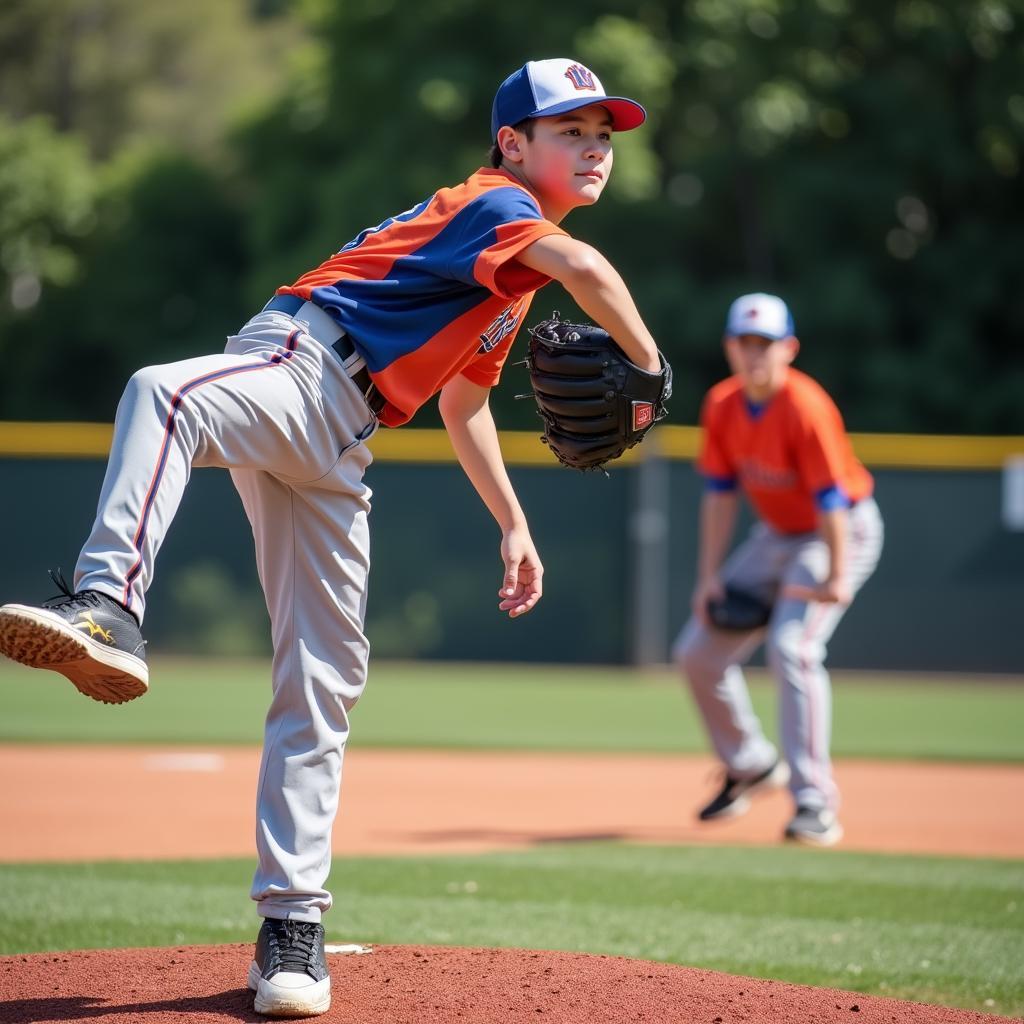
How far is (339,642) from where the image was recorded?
3.24 m

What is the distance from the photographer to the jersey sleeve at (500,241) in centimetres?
290

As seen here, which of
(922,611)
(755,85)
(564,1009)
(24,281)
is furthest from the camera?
(24,281)

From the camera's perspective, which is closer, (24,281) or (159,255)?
(159,255)

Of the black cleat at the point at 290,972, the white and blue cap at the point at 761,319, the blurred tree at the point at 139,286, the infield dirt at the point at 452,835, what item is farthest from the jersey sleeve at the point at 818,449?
the blurred tree at the point at 139,286

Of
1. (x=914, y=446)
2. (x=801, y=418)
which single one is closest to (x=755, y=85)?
(x=914, y=446)

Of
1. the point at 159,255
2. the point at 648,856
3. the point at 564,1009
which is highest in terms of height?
the point at 159,255

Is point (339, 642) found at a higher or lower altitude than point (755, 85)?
lower

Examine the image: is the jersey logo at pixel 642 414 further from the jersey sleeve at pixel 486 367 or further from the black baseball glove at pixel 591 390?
the jersey sleeve at pixel 486 367

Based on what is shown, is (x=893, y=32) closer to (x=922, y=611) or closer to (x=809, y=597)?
(x=922, y=611)

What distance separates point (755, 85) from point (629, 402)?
19.6 meters

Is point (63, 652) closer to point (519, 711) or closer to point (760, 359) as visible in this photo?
point (760, 359)

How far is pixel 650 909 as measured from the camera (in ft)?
15.6

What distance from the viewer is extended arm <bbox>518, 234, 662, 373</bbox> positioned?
2.84 meters

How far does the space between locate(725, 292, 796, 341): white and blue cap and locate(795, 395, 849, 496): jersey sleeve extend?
0.33 meters
